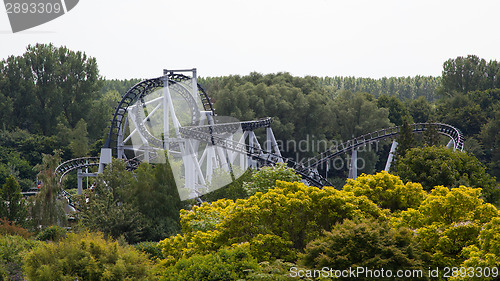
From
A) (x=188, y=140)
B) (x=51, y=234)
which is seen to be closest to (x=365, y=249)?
(x=51, y=234)

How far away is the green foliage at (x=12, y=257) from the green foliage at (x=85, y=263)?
210 cm

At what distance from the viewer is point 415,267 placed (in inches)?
623

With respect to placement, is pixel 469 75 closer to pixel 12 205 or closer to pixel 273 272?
pixel 12 205

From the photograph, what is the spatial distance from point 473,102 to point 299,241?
5303 centimetres

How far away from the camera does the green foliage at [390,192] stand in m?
20.8

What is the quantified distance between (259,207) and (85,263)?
19.2 ft

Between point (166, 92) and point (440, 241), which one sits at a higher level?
point (166, 92)

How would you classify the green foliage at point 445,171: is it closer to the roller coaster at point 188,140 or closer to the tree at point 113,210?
the roller coaster at point 188,140

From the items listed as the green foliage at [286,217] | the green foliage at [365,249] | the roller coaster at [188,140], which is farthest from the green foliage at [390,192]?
the roller coaster at [188,140]

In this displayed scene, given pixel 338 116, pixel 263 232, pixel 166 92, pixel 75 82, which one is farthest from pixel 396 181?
pixel 75 82

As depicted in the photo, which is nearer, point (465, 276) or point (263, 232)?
point (465, 276)

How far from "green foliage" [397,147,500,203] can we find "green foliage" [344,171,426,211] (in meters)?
7.77

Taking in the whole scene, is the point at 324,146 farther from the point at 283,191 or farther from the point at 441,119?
the point at 283,191

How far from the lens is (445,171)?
28.9m
